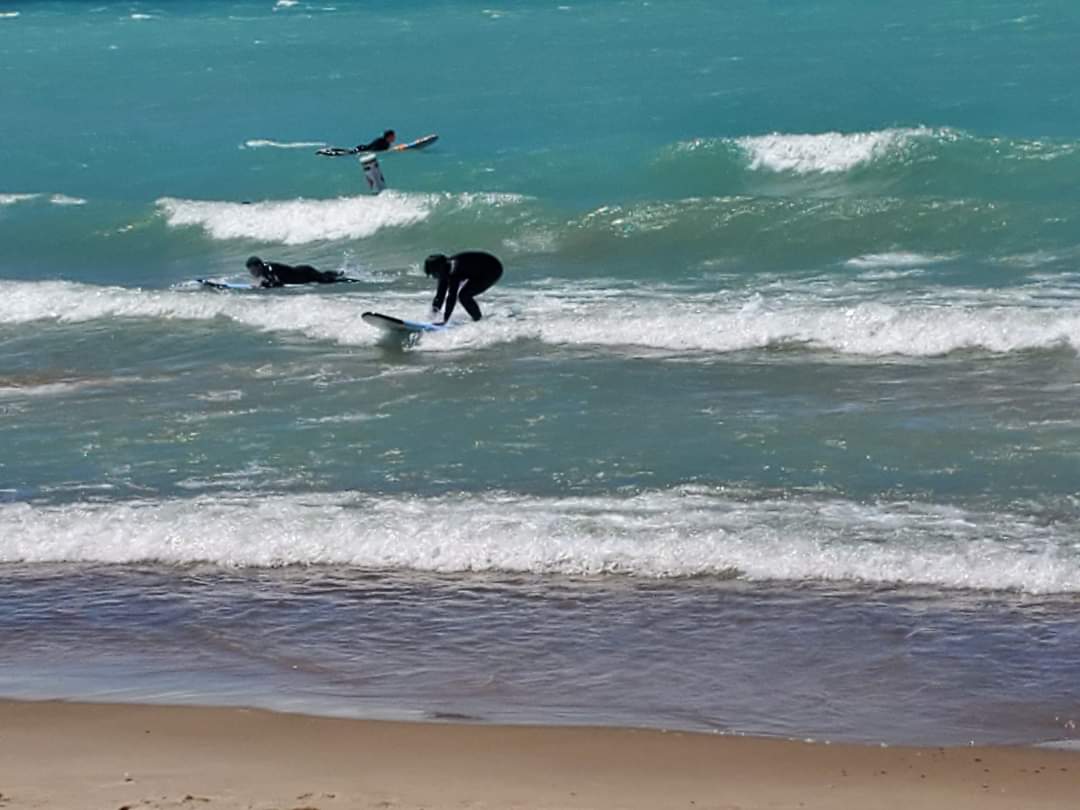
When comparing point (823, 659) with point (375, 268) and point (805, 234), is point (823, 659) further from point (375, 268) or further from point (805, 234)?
point (375, 268)

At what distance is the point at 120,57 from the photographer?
161 feet

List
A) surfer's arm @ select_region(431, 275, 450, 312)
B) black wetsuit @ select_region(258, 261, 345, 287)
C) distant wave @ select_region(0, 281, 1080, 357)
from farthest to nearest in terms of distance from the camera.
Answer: black wetsuit @ select_region(258, 261, 345, 287)
surfer's arm @ select_region(431, 275, 450, 312)
distant wave @ select_region(0, 281, 1080, 357)

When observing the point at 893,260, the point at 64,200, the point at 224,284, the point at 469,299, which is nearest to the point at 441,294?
the point at 469,299

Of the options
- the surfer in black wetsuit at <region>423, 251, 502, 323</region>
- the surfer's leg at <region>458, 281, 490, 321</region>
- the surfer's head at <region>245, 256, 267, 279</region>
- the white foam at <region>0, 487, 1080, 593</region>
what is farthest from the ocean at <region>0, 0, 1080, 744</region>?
the surfer's head at <region>245, 256, 267, 279</region>

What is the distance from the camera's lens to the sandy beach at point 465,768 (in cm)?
762

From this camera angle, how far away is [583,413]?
15258mm

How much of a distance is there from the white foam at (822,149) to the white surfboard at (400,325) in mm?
11163

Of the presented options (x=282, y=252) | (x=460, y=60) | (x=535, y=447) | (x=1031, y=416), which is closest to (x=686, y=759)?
(x=535, y=447)

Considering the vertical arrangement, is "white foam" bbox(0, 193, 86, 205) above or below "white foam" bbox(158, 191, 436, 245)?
above

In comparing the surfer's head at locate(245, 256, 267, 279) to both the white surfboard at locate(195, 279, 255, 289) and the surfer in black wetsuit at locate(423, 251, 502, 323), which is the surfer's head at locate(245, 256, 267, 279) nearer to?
the white surfboard at locate(195, 279, 255, 289)

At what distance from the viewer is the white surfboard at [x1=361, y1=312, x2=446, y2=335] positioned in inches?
734

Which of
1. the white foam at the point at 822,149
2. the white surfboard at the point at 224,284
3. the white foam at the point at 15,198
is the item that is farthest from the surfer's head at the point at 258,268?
the white foam at the point at 15,198

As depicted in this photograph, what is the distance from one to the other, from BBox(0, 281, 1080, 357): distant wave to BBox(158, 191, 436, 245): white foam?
5.71 meters

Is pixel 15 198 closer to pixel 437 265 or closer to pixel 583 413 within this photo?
pixel 437 265
